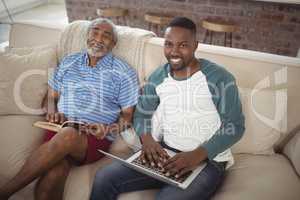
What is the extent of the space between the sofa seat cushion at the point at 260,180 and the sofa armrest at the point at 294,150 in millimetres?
33

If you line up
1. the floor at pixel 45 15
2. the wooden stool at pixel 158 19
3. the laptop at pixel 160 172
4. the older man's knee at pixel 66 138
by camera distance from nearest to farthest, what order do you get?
the laptop at pixel 160 172 → the older man's knee at pixel 66 138 → the wooden stool at pixel 158 19 → the floor at pixel 45 15

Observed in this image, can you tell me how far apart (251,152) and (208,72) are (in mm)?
482

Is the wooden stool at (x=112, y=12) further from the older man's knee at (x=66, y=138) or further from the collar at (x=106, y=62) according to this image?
the older man's knee at (x=66, y=138)

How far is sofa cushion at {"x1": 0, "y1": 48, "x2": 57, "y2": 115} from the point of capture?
6.12ft

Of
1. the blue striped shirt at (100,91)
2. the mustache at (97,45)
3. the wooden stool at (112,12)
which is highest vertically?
the wooden stool at (112,12)

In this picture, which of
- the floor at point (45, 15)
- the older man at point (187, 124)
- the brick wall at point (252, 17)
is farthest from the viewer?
the floor at point (45, 15)

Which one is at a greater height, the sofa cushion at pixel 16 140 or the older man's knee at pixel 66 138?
the older man's knee at pixel 66 138

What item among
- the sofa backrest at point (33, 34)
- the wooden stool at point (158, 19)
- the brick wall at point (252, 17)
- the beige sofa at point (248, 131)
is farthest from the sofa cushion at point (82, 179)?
the brick wall at point (252, 17)

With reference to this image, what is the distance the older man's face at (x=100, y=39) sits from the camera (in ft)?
5.92

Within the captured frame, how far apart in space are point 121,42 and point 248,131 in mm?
911

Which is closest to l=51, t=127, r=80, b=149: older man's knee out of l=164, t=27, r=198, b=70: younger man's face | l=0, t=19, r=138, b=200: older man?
l=0, t=19, r=138, b=200: older man

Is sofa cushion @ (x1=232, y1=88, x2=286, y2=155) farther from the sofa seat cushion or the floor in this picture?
the floor

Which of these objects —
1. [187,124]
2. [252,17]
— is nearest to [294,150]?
[187,124]

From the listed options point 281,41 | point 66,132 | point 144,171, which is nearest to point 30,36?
point 66,132
